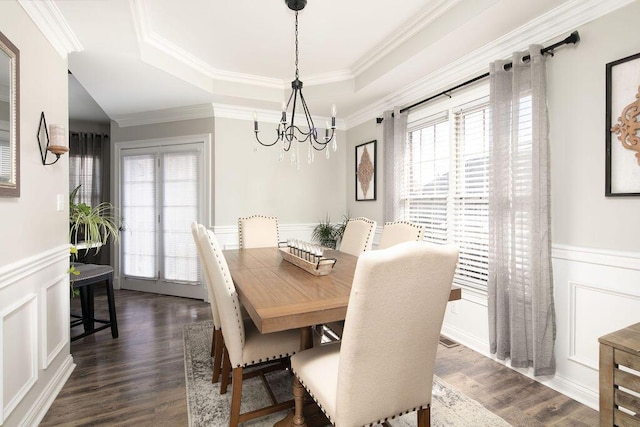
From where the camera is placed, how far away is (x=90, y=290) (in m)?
3.19

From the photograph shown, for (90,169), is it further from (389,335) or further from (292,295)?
(389,335)

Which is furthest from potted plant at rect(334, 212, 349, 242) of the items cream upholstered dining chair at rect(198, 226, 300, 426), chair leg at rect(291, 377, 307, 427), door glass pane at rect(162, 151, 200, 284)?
chair leg at rect(291, 377, 307, 427)

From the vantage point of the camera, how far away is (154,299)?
14.2ft

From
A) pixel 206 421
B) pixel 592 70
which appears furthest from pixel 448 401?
pixel 592 70

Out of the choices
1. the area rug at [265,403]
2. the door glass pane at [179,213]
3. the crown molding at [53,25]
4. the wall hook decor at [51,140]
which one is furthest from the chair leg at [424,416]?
the door glass pane at [179,213]

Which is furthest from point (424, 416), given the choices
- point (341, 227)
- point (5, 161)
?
point (341, 227)

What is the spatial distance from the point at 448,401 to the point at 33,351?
96.7 inches

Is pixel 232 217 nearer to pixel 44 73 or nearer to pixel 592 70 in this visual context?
pixel 44 73

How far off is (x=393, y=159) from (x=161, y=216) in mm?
3189

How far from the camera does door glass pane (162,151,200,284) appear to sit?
4426 millimetres

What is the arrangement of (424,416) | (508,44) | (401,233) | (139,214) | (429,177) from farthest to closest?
(139,214) < (429,177) < (401,233) < (508,44) < (424,416)

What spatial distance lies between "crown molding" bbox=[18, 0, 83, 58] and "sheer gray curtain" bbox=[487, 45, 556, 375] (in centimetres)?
296

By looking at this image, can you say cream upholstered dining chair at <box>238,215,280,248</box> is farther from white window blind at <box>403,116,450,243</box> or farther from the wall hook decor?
the wall hook decor

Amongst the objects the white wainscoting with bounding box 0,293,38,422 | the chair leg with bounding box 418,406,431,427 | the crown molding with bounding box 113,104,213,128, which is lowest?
the chair leg with bounding box 418,406,431,427
